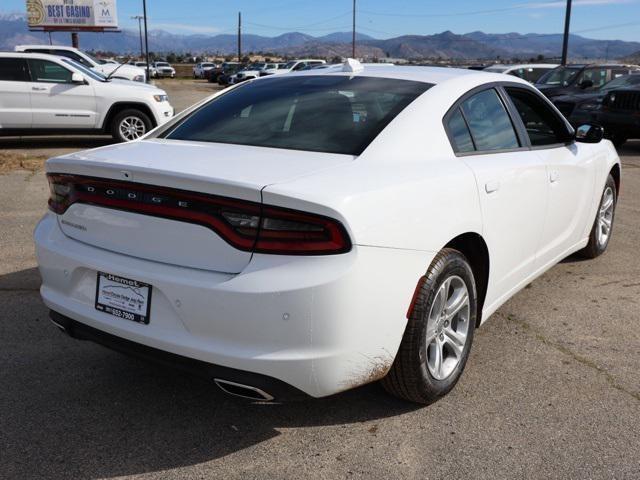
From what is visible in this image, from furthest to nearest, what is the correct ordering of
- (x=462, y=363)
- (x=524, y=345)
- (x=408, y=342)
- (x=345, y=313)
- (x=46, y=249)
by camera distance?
1. (x=524, y=345)
2. (x=462, y=363)
3. (x=46, y=249)
4. (x=408, y=342)
5. (x=345, y=313)

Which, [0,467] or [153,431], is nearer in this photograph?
[0,467]

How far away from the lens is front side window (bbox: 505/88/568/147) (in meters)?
4.19

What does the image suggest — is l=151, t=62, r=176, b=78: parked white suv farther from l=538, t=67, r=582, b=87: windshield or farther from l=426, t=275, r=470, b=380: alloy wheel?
l=426, t=275, r=470, b=380: alloy wheel

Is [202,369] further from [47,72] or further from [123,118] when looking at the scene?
[47,72]

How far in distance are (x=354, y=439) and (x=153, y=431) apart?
0.90m

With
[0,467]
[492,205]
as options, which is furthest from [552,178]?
[0,467]

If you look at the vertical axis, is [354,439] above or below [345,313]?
below

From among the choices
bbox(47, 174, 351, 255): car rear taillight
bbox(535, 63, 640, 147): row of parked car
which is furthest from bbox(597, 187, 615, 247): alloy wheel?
bbox(535, 63, 640, 147): row of parked car

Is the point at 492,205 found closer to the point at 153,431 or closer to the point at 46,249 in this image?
the point at 153,431

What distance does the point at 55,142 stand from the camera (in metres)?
13.1

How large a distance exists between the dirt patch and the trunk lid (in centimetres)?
755

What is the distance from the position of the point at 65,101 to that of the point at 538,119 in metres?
9.54

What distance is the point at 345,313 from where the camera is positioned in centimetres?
249

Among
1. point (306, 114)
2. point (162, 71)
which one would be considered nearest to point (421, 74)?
point (306, 114)
